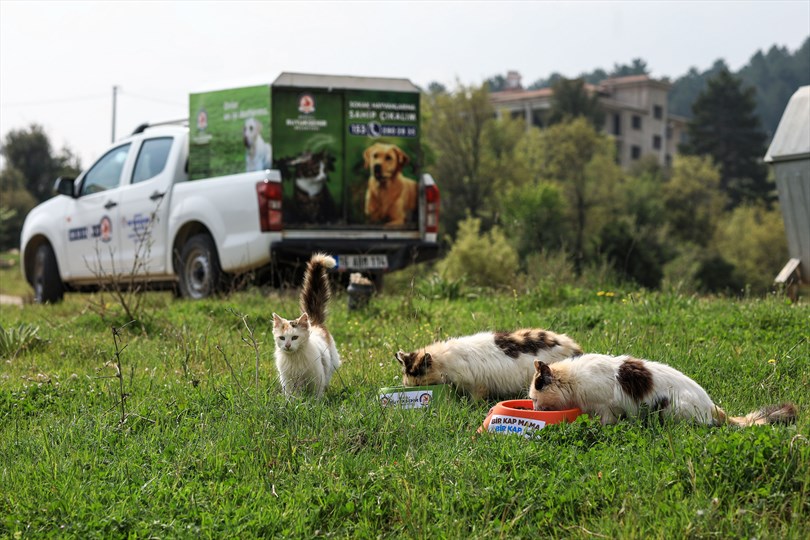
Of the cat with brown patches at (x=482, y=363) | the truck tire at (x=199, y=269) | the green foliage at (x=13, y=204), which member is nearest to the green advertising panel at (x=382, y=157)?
the truck tire at (x=199, y=269)

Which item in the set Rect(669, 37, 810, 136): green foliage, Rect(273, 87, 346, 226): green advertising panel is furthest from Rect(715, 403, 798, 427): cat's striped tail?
Rect(669, 37, 810, 136): green foliage

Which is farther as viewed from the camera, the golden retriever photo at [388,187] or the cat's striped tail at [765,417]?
the golden retriever photo at [388,187]

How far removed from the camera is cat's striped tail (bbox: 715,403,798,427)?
185 inches

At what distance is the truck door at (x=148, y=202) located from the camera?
1230cm

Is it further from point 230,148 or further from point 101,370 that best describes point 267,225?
point 101,370

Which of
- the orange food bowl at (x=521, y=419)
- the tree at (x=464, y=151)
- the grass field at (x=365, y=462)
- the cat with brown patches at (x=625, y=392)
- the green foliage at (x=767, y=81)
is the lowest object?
the grass field at (x=365, y=462)

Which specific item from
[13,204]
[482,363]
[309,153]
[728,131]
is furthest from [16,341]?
[728,131]

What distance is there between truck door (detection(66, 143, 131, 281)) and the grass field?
19.7 ft

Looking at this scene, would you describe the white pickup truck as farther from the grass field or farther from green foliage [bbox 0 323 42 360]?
the grass field

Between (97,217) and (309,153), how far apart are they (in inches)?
140

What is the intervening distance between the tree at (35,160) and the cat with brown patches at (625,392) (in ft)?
174

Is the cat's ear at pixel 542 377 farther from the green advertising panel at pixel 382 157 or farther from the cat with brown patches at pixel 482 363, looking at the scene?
the green advertising panel at pixel 382 157

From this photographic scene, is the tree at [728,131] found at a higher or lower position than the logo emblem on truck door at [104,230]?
higher

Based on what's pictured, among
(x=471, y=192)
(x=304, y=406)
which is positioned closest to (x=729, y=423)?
(x=304, y=406)
